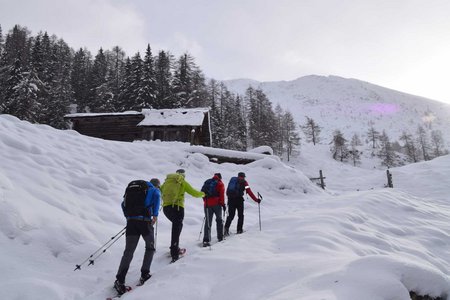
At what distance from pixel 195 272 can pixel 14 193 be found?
469 cm

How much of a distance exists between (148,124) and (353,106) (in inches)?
5333

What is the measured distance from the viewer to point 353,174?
49.2 metres

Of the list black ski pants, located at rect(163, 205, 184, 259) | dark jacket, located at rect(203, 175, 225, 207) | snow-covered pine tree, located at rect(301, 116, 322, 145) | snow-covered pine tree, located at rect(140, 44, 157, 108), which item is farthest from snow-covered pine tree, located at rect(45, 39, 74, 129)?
snow-covered pine tree, located at rect(301, 116, 322, 145)

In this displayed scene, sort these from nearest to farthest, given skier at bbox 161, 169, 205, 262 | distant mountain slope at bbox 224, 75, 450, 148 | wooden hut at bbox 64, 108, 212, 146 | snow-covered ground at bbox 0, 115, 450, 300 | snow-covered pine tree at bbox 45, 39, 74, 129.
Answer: snow-covered ground at bbox 0, 115, 450, 300
skier at bbox 161, 169, 205, 262
wooden hut at bbox 64, 108, 212, 146
snow-covered pine tree at bbox 45, 39, 74, 129
distant mountain slope at bbox 224, 75, 450, 148

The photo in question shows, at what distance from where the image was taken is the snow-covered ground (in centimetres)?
Result: 433

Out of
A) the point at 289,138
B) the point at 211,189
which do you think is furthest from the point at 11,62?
the point at 211,189

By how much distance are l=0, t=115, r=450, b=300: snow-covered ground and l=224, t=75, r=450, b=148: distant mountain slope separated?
86139mm

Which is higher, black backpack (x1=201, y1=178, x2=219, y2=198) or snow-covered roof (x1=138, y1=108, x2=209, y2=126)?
snow-covered roof (x1=138, y1=108, x2=209, y2=126)

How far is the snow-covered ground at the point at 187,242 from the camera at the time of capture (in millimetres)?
4332

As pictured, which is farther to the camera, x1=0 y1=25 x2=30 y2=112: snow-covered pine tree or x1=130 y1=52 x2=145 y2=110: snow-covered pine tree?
x1=130 y1=52 x2=145 y2=110: snow-covered pine tree

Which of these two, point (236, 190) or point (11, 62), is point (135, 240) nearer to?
point (236, 190)

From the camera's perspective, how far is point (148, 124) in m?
26.6

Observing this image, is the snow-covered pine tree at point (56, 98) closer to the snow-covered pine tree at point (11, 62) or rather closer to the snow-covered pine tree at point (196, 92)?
the snow-covered pine tree at point (11, 62)

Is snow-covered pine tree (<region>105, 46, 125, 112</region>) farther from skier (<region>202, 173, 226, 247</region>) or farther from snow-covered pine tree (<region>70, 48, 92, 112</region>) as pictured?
skier (<region>202, 173, 226, 247</region>)
